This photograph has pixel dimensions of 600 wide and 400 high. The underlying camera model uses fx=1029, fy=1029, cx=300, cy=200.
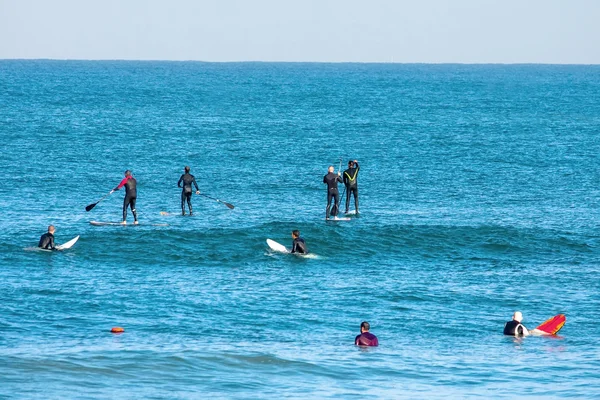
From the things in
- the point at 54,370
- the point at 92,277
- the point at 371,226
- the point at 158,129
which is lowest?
the point at 54,370

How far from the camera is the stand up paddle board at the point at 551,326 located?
86.3 feet

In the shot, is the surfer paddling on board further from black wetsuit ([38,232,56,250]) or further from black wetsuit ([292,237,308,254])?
black wetsuit ([38,232,56,250])

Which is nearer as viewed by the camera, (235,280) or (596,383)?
(596,383)

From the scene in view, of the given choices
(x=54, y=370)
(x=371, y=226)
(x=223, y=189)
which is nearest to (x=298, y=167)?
(x=223, y=189)

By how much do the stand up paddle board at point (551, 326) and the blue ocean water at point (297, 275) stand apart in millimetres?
282

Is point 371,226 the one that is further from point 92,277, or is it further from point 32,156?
point 32,156

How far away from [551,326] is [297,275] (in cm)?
888

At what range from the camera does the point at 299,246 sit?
1350 inches

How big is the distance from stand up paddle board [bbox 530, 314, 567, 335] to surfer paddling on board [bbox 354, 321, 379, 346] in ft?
14.2

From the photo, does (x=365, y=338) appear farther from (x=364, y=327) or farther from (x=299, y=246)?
(x=299, y=246)

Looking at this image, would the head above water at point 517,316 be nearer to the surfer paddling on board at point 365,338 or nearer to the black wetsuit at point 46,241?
the surfer paddling on board at point 365,338

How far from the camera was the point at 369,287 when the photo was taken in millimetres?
31000

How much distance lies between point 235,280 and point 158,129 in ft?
175

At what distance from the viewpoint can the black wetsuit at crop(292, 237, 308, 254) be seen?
1348 inches
